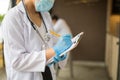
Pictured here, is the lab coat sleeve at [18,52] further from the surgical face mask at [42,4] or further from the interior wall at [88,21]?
the interior wall at [88,21]

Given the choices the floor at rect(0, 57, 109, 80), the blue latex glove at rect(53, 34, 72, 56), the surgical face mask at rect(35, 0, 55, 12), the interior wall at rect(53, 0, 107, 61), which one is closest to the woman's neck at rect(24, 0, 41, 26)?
the surgical face mask at rect(35, 0, 55, 12)

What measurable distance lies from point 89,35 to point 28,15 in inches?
141

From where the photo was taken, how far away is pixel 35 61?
4.36ft

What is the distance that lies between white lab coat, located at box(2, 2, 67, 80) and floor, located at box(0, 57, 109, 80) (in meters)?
2.58

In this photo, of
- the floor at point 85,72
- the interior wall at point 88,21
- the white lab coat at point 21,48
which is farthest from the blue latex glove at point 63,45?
the interior wall at point 88,21

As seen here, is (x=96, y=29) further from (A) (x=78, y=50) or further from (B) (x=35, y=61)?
(B) (x=35, y=61)

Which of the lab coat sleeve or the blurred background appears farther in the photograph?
the blurred background

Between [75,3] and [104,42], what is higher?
[75,3]

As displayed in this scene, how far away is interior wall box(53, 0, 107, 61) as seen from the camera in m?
4.75

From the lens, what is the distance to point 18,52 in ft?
4.25

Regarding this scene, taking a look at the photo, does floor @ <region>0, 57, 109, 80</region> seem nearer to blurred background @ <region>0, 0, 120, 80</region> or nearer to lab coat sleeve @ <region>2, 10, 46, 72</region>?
blurred background @ <region>0, 0, 120, 80</region>

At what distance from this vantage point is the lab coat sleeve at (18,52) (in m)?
1.29

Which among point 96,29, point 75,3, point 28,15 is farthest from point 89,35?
point 28,15

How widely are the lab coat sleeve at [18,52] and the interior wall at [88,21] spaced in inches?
140
